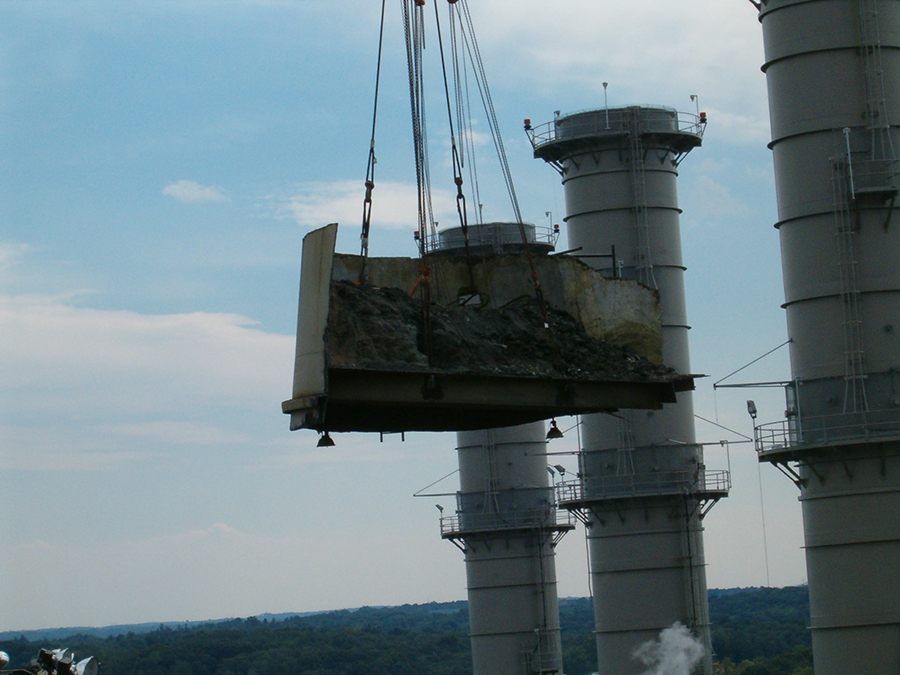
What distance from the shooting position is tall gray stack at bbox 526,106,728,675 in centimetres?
3353

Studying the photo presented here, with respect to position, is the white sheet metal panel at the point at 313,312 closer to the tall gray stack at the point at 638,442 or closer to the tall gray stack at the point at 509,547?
the tall gray stack at the point at 638,442

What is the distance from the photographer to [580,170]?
3581 centimetres

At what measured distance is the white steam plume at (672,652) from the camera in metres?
32.4

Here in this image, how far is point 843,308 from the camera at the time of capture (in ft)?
A: 81.4

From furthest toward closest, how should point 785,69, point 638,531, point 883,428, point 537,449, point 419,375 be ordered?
point 537,449
point 638,531
point 785,69
point 883,428
point 419,375

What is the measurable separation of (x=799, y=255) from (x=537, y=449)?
18.4 metres

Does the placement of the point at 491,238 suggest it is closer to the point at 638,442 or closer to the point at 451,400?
the point at 638,442

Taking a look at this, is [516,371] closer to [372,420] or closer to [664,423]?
[372,420]

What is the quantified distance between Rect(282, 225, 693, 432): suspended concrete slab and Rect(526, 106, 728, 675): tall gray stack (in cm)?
1768

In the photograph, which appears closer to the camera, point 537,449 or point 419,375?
point 419,375

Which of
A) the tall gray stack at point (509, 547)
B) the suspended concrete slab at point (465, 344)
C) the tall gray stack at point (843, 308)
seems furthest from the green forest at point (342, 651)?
the suspended concrete slab at point (465, 344)

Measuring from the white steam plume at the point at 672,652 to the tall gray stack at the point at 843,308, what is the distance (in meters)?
7.43

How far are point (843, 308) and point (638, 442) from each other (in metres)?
10.5

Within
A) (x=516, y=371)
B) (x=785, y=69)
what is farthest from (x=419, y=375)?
(x=785, y=69)
